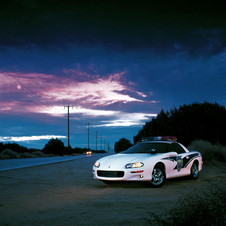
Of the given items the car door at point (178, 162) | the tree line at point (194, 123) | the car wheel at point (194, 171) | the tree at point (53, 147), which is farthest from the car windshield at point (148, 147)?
the tree at point (53, 147)

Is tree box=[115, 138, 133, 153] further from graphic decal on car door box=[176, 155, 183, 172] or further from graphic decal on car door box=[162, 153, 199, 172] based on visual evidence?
graphic decal on car door box=[176, 155, 183, 172]

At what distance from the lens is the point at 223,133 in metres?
36.5

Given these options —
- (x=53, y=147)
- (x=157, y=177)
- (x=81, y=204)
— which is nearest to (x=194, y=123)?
(x=157, y=177)

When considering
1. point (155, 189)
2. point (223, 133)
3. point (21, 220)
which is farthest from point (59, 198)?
point (223, 133)

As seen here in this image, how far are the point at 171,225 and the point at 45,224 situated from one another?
6.82 ft

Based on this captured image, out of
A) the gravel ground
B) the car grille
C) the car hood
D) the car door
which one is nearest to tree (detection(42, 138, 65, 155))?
the car door

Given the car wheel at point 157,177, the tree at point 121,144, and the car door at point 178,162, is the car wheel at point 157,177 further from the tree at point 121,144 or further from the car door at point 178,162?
the tree at point 121,144

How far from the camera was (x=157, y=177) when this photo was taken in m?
9.20

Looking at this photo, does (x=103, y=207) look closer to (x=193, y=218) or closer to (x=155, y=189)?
(x=193, y=218)

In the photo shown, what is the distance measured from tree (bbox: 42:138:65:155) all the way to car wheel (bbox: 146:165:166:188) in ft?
192

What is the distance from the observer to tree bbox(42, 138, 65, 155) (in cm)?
6638

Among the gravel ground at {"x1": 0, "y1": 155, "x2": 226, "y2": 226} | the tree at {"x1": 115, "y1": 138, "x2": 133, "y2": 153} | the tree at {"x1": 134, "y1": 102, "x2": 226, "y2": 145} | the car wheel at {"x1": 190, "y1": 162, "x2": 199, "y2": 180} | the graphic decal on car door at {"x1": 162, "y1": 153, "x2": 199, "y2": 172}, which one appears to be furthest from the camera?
the tree at {"x1": 115, "y1": 138, "x2": 133, "y2": 153}

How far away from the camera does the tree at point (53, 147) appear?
66375mm

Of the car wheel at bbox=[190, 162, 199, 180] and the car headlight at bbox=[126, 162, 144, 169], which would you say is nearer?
the car headlight at bbox=[126, 162, 144, 169]
